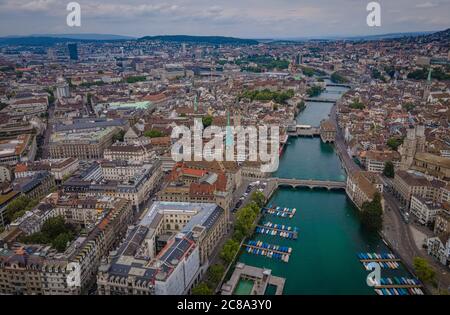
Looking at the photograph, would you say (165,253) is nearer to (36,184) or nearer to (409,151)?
(36,184)

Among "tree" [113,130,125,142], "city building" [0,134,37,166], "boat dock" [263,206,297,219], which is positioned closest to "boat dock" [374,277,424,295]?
"boat dock" [263,206,297,219]

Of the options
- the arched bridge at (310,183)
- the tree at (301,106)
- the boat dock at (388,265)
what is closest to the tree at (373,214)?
the boat dock at (388,265)

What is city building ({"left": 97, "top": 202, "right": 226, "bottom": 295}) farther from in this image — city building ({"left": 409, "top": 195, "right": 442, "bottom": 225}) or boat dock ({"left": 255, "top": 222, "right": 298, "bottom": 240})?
city building ({"left": 409, "top": 195, "right": 442, "bottom": 225})

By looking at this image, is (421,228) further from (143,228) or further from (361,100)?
(361,100)

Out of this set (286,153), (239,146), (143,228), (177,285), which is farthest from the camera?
(286,153)

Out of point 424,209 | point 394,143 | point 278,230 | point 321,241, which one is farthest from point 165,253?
point 394,143
